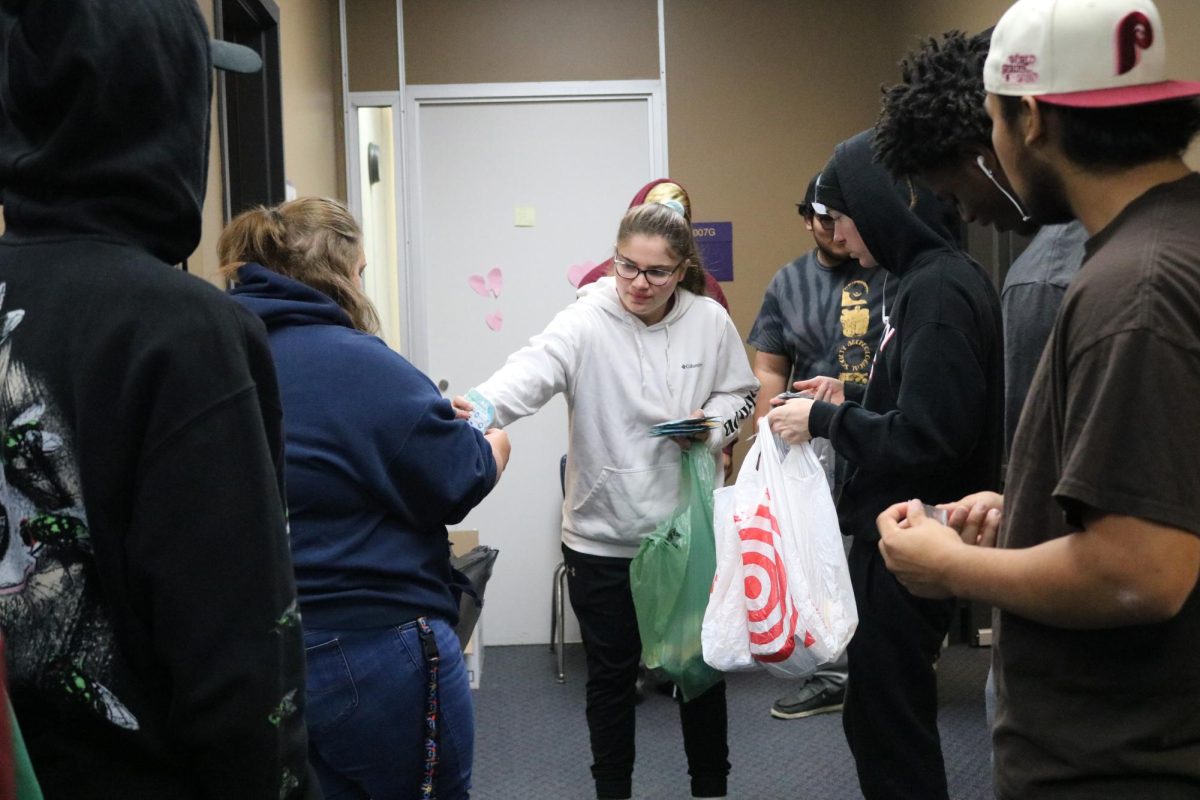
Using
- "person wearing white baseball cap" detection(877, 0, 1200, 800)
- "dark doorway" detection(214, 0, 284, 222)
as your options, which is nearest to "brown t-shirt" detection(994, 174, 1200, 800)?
"person wearing white baseball cap" detection(877, 0, 1200, 800)

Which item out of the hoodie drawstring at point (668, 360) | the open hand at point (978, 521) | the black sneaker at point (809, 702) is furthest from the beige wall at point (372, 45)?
the open hand at point (978, 521)

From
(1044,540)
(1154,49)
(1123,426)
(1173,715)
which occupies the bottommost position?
(1173,715)

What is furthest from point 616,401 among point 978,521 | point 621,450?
point 978,521

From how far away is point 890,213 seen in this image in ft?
6.63

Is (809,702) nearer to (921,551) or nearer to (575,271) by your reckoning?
(575,271)

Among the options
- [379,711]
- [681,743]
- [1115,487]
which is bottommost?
[681,743]

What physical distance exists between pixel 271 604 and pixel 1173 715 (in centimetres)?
A: 78

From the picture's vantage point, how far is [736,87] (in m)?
4.57

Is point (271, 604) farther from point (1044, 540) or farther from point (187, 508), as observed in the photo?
point (1044, 540)

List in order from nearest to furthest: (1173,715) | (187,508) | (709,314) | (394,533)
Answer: (187,508) → (1173,715) → (394,533) → (709,314)

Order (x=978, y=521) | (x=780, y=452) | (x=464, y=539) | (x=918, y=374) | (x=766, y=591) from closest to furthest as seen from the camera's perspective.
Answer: (x=978, y=521) < (x=918, y=374) < (x=766, y=591) < (x=780, y=452) < (x=464, y=539)

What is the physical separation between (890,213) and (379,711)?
120 centimetres

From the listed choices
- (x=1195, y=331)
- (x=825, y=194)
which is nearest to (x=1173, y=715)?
(x=1195, y=331)

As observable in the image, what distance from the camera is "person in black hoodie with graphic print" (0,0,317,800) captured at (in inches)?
33.9
